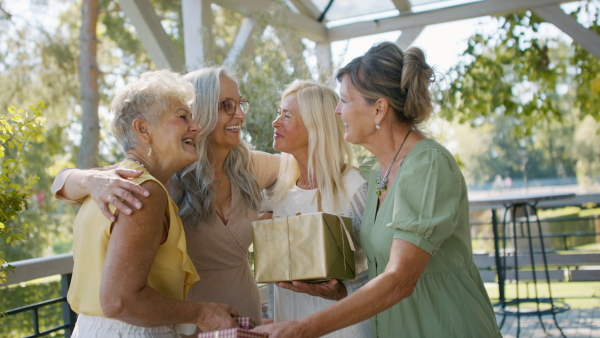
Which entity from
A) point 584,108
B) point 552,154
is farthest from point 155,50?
point 552,154

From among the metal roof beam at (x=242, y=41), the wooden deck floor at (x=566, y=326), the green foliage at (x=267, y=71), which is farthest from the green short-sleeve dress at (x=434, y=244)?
the wooden deck floor at (x=566, y=326)

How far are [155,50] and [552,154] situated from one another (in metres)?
36.6

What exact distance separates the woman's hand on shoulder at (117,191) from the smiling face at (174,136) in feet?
0.55

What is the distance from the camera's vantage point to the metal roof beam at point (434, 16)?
5.42 m

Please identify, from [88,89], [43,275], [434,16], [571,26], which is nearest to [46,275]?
[43,275]

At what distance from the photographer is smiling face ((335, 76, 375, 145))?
6.43ft

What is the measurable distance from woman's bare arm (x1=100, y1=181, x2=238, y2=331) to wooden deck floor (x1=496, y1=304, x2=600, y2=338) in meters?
4.14

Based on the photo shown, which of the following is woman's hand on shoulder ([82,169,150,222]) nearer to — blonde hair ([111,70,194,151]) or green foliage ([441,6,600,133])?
blonde hair ([111,70,194,151])

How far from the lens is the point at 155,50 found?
13.2 ft

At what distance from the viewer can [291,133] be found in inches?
101

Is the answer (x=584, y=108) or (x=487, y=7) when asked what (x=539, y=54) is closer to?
(x=584, y=108)

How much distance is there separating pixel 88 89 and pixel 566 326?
777 cm

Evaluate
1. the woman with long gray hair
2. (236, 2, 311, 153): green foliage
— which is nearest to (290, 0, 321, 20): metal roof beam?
(236, 2, 311, 153): green foliage

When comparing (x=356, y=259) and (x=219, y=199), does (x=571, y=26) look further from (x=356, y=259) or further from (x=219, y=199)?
(x=219, y=199)
